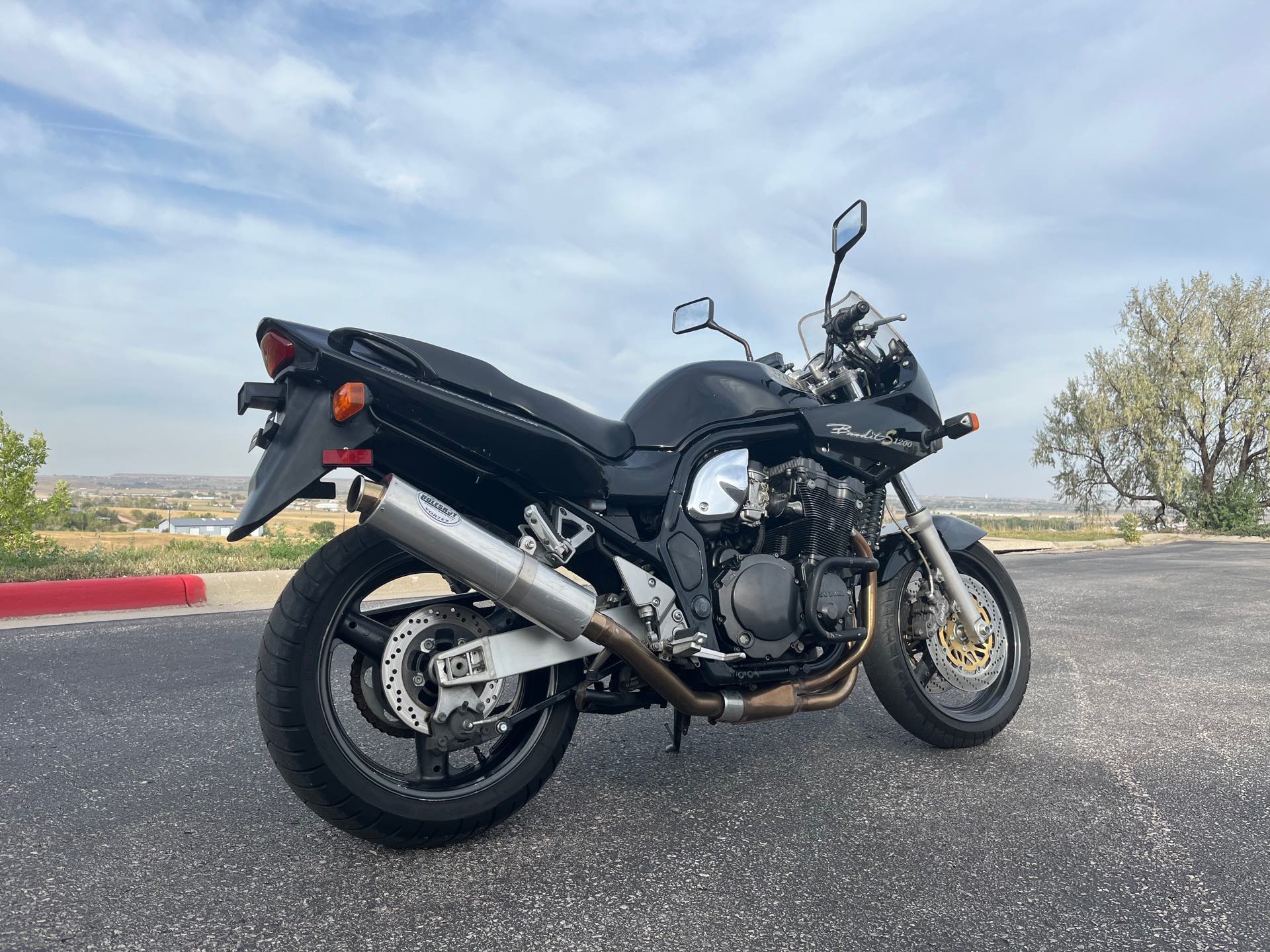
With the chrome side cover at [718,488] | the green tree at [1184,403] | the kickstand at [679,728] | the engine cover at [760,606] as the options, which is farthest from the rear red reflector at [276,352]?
the green tree at [1184,403]

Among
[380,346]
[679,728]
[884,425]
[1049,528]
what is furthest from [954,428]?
[1049,528]

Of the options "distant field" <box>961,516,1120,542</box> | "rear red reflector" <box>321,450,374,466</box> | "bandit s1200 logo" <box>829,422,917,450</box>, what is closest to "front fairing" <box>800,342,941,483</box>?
"bandit s1200 logo" <box>829,422,917,450</box>

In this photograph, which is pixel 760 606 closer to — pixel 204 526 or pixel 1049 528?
pixel 204 526

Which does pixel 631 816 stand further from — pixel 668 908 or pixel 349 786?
pixel 349 786

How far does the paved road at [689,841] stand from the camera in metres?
1.89

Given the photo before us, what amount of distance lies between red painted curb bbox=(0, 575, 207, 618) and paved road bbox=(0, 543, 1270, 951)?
234cm

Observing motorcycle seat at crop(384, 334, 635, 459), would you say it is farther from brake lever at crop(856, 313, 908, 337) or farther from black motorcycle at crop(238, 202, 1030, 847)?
brake lever at crop(856, 313, 908, 337)

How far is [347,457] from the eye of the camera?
6.87 ft

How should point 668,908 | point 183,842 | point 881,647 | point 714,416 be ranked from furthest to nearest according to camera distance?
point 881,647, point 714,416, point 183,842, point 668,908

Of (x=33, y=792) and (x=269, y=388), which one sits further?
(x=33, y=792)

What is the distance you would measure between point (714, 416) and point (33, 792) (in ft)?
8.20

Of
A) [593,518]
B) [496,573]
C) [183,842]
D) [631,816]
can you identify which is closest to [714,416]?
[593,518]

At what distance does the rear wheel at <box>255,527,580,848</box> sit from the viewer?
215cm

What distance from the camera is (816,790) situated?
Answer: 2.81 m
